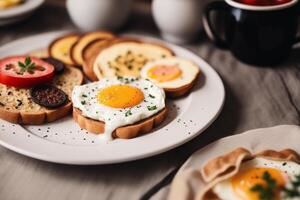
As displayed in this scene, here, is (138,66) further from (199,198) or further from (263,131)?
(199,198)

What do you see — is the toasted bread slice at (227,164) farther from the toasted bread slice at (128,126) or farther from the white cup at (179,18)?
the white cup at (179,18)

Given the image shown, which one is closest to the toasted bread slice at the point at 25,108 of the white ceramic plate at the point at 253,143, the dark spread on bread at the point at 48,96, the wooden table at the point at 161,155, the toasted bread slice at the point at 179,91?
the dark spread on bread at the point at 48,96

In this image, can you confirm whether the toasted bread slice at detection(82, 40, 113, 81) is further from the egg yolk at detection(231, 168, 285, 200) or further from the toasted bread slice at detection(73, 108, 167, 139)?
the egg yolk at detection(231, 168, 285, 200)

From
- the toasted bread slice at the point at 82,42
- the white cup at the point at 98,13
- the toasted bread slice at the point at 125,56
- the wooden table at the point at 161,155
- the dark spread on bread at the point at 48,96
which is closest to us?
the wooden table at the point at 161,155

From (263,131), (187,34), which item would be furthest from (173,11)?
(263,131)

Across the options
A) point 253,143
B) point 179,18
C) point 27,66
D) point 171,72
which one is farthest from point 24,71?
point 253,143

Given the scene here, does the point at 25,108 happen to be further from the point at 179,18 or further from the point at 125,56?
the point at 179,18
